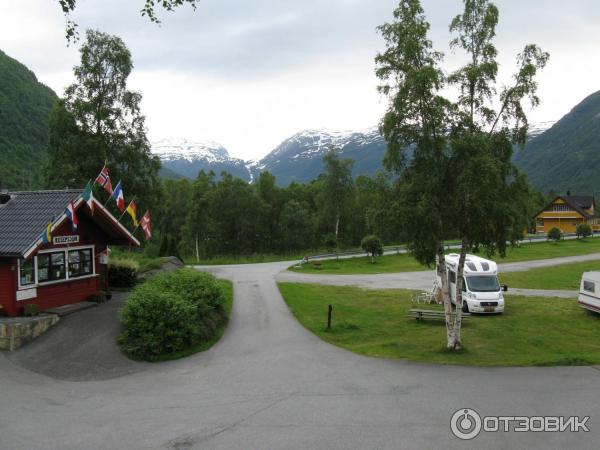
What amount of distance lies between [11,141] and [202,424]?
112185 millimetres

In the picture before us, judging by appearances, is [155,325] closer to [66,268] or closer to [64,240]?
[66,268]

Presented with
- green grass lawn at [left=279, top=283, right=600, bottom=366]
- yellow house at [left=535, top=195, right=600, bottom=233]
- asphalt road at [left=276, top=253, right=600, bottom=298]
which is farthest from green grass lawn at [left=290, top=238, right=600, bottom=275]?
yellow house at [left=535, top=195, right=600, bottom=233]

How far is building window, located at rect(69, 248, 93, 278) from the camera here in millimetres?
20256

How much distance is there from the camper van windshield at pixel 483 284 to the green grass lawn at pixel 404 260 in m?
17.0

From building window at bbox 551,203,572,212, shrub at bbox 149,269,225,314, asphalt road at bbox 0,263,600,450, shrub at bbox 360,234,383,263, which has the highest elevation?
building window at bbox 551,203,572,212

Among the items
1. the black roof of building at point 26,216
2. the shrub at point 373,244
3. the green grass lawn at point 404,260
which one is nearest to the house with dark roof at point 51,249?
the black roof of building at point 26,216

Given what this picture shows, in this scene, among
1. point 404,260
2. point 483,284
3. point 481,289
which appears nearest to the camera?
point 481,289

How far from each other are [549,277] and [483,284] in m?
16.3

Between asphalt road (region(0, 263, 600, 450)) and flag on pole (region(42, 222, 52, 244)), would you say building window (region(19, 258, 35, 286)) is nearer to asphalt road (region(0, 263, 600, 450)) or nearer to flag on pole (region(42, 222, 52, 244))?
flag on pole (region(42, 222, 52, 244))

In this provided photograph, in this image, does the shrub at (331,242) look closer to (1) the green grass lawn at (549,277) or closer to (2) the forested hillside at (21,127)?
(1) the green grass lawn at (549,277)

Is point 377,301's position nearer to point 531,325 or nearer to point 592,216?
point 531,325

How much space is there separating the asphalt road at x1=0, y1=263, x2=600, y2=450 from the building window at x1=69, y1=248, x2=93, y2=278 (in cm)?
568

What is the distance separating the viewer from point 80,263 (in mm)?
20750

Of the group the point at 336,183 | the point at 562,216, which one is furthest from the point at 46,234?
the point at 562,216
